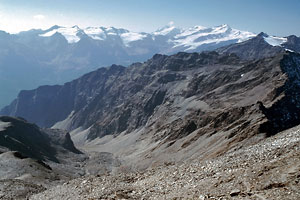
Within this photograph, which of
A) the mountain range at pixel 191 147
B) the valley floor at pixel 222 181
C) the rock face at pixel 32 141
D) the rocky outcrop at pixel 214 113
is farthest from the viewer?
the rock face at pixel 32 141

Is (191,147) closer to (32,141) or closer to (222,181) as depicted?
(222,181)

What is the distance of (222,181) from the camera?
2284 cm

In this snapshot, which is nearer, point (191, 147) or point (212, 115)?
point (191, 147)

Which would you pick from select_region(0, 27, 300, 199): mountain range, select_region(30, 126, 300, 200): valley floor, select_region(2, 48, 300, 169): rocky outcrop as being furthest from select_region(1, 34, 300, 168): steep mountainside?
select_region(30, 126, 300, 200): valley floor

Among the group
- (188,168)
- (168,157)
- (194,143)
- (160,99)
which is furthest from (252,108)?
(160,99)

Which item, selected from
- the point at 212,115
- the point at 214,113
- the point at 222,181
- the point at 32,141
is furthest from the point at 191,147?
the point at 32,141

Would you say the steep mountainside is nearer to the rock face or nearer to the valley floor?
the rock face

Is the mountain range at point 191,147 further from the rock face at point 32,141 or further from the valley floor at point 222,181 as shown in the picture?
the rock face at point 32,141

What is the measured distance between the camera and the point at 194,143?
3593 inches

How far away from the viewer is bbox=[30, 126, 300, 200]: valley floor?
19500 millimetres

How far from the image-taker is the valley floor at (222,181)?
64.0 ft

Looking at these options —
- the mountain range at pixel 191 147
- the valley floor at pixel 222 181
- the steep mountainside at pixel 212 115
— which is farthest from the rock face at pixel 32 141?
the valley floor at pixel 222 181

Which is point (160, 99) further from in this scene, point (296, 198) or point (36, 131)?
point (296, 198)

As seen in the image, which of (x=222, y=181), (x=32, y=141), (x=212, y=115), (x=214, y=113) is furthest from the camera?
(x=32, y=141)
